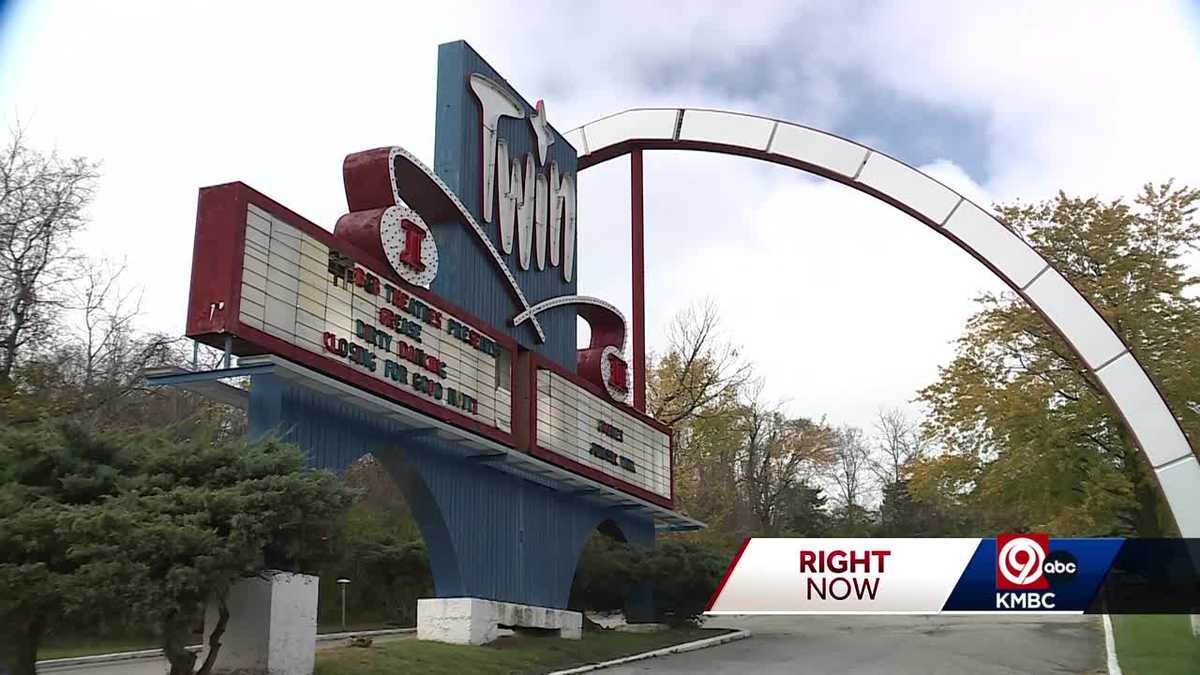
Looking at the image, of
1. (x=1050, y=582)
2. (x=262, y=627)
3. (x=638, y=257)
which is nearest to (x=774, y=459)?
(x=638, y=257)

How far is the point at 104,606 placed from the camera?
12.0 m

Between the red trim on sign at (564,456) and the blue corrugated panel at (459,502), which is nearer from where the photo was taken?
the blue corrugated panel at (459,502)

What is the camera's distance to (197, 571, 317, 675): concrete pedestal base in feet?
48.6

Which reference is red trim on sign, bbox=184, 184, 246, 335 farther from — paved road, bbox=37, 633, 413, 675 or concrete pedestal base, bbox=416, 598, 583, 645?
concrete pedestal base, bbox=416, 598, 583, 645

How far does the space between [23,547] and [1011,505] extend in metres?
28.8

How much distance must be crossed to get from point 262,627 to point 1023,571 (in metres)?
12.0

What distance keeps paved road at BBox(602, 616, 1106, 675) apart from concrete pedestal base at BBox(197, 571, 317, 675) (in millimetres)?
8147

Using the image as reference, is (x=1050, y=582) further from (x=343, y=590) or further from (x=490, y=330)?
(x=343, y=590)

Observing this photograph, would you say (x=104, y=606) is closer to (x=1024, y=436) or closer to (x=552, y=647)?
(x=552, y=647)

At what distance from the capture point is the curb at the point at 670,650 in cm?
2169

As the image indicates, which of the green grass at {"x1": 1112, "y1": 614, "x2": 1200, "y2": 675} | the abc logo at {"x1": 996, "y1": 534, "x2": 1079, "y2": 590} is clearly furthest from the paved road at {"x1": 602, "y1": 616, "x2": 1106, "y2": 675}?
the abc logo at {"x1": 996, "y1": 534, "x2": 1079, "y2": 590}

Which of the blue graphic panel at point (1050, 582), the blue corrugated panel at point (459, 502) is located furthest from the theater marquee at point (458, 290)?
the blue graphic panel at point (1050, 582)

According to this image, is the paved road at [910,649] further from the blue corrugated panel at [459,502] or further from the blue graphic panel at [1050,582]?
the blue corrugated panel at [459,502]

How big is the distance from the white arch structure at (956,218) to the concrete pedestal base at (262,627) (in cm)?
1601
